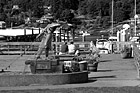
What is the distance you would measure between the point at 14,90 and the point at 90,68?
6640mm

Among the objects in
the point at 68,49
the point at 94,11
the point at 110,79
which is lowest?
the point at 110,79

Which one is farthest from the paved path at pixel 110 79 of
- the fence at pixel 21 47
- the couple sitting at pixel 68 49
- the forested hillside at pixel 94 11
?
the forested hillside at pixel 94 11

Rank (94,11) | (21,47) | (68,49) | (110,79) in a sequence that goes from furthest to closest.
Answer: (94,11)
(21,47)
(68,49)
(110,79)

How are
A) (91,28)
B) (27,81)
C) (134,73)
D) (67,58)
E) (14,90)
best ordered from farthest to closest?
(91,28) < (67,58) < (134,73) < (27,81) < (14,90)

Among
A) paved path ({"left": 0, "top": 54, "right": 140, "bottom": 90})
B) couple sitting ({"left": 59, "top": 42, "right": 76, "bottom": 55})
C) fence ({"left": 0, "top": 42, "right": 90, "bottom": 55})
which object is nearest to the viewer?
paved path ({"left": 0, "top": 54, "right": 140, "bottom": 90})

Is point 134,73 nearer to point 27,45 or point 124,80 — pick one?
point 124,80

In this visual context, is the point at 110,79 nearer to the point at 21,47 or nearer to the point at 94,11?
the point at 21,47

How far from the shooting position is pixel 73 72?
1775cm

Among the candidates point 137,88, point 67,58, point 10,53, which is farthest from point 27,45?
point 137,88

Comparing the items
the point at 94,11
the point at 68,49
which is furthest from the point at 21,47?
the point at 94,11

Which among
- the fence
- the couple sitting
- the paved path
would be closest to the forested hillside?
the fence

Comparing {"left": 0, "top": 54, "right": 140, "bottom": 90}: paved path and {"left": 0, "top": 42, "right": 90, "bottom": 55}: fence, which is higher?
{"left": 0, "top": 42, "right": 90, "bottom": 55}: fence

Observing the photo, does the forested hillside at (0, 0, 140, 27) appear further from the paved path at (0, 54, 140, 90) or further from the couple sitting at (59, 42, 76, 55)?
the paved path at (0, 54, 140, 90)

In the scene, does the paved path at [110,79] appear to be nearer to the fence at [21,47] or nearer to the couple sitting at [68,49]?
the couple sitting at [68,49]
